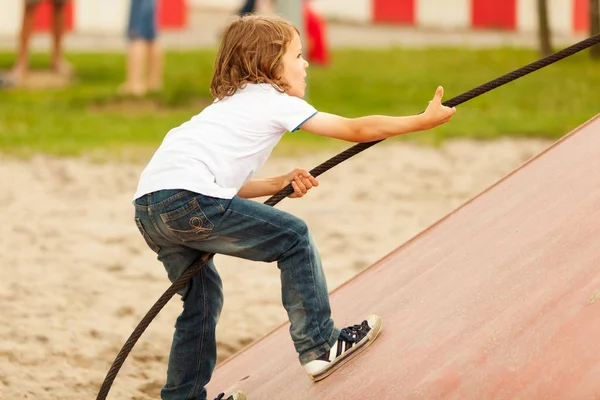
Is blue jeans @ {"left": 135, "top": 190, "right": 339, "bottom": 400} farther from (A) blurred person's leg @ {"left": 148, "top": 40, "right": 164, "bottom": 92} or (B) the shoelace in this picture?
(A) blurred person's leg @ {"left": 148, "top": 40, "right": 164, "bottom": 92}

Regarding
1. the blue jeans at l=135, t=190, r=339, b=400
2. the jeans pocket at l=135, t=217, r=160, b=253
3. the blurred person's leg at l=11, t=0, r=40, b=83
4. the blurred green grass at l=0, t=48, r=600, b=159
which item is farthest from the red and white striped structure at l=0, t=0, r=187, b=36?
the jeans pocket at l=135, t=217, r=160, b=253

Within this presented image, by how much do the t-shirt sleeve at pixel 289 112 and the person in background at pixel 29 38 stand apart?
8450mm

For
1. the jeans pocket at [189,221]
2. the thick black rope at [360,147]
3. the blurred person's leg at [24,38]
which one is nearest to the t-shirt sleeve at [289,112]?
the thick black rope at [360,147]

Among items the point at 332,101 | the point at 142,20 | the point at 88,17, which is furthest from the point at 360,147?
the point at 88,17

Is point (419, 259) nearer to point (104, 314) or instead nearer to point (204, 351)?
point (204, 351)

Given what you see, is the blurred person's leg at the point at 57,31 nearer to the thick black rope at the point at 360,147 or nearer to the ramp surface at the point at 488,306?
the ramp surface at the point at 488,306

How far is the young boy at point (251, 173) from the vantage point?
3.01 m

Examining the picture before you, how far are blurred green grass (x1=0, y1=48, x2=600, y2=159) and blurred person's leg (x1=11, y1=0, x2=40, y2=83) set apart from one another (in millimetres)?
342

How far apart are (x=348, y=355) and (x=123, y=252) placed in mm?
3271

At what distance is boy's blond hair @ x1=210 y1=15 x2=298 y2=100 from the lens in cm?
311

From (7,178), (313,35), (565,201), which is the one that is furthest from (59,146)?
(565,201)

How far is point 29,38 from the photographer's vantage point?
442 inches

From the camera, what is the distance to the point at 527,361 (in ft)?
8.77

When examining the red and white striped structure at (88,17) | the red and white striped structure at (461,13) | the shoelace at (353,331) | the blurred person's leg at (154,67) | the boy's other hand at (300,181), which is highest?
the boy's other hand at (300,181)
